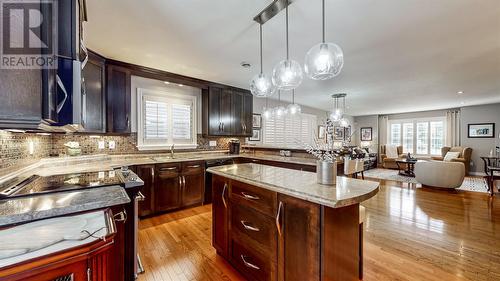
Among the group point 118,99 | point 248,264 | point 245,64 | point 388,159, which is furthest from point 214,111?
point 388,159

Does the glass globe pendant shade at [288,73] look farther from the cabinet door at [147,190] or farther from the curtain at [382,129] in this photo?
the curtain at [382,129]

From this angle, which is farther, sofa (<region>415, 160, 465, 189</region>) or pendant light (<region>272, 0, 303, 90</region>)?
sofa (<region>415, 160, 465, 189</region>)

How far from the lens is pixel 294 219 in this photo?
4.47 ft

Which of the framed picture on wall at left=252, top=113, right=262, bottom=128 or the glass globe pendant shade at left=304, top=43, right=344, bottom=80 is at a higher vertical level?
the glass globe pendant shade at left=304, top=43, right=344, bottom=80

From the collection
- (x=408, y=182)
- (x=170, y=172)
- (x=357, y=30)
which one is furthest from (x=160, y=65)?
(x=408, y=182)

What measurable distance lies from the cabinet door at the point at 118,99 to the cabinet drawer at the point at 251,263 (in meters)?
2.67

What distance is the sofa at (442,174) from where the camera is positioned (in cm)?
471

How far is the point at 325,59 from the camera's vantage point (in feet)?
5.61

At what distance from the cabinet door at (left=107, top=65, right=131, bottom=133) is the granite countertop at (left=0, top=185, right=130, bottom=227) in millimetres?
2226

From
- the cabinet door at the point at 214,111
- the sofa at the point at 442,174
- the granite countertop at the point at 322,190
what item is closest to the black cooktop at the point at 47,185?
the granite countertop at the point at 322,190

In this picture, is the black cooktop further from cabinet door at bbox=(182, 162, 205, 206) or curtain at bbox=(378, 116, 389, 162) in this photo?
curtain at bbox=(378, 116, 389, 162)

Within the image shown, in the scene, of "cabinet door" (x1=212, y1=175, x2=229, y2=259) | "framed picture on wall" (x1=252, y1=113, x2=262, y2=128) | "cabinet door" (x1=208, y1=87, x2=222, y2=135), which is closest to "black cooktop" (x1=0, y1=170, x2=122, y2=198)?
"cabinet door" (x1=212, y1=175, x2=229, y2=259)

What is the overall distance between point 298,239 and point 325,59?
4.69 ft

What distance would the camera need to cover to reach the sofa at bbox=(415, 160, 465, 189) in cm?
471
